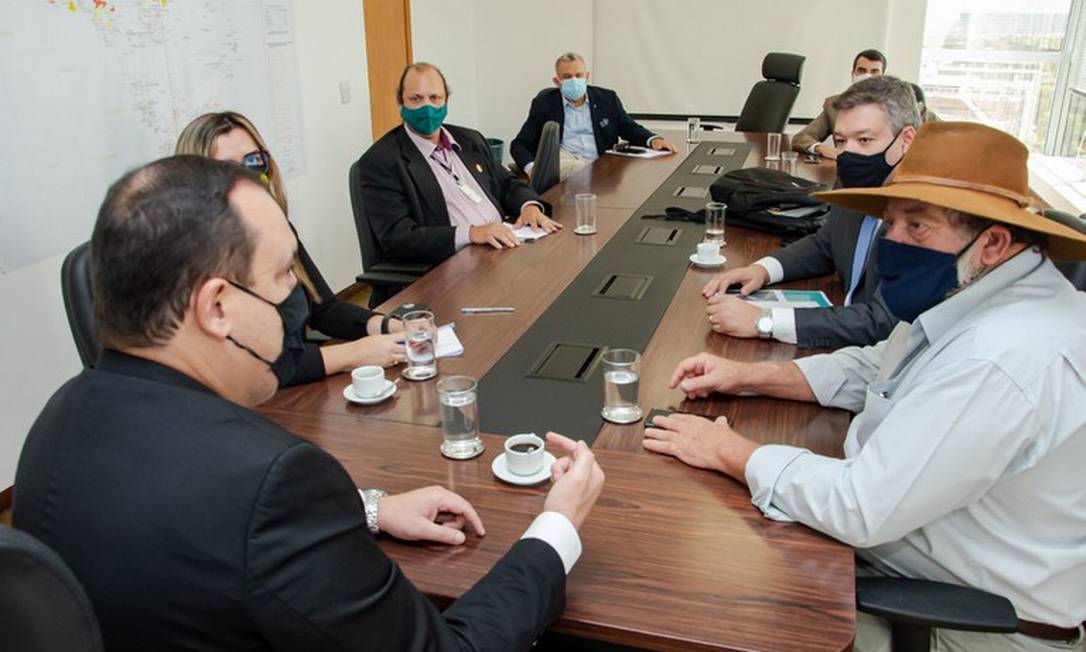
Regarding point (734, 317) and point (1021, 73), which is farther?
point (1021, 73)

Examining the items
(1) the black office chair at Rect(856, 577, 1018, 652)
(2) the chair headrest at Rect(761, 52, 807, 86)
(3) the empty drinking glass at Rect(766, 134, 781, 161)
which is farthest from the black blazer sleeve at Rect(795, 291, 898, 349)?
(2) the chair headrest at Rect(761, 52, 807, 86)

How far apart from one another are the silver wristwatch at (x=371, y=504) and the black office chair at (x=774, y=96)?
4.84 metres

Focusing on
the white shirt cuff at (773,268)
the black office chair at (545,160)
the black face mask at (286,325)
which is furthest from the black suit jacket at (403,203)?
the black face mask at (286,325)

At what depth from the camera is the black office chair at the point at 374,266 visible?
2893 millimetres

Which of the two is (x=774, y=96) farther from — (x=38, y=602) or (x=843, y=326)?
(x=38, y=602)

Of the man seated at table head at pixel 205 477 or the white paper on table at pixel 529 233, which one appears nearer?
the man seated at table head at pixel 205 477

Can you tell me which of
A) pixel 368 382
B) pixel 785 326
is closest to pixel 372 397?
pixel 368 382

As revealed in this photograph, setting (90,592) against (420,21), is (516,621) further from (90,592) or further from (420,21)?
(420,21)

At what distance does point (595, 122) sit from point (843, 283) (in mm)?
2916

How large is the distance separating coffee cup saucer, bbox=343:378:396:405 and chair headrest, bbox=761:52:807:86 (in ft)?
15.5

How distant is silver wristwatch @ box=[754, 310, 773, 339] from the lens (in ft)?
6.49

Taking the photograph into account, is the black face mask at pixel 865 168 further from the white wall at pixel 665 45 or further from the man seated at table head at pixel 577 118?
the white wall at pixel 665 45

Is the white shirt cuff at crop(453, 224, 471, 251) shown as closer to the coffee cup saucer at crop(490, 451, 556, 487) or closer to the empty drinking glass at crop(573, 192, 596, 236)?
the empty drinking glass at crop(573, 192, 596, 236)

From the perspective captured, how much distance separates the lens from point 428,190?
10.7ft
